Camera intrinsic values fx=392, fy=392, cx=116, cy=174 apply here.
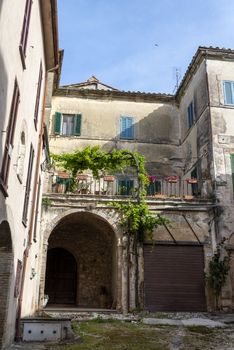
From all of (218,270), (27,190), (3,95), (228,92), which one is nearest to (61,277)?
(218,270)

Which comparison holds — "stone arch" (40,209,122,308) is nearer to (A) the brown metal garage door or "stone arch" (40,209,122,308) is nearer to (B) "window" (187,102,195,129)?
(A) the brown metal garage door

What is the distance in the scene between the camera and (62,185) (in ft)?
59.3

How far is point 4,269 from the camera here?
808cm

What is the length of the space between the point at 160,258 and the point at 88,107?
32.5 ft

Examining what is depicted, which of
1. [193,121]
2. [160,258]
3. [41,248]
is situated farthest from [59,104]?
[160,258]

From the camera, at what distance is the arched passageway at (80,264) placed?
1864cm

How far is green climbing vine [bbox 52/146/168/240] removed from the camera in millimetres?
16172

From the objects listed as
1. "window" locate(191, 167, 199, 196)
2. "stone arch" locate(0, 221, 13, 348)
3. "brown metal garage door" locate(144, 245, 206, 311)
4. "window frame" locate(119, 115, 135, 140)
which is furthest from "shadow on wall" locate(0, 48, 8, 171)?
"window frame" locate(119, 115, 135, 140)

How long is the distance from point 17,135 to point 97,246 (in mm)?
12443

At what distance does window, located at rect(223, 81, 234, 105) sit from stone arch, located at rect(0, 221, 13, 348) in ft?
44.7

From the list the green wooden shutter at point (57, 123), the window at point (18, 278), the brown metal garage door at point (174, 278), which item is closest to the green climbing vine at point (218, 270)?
the brown metal garage door at point (174, 278)

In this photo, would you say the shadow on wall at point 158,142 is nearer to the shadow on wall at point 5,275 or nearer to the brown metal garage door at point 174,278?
the brown metal garage door at point 174,278

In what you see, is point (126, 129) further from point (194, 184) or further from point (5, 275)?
point (5, 275)

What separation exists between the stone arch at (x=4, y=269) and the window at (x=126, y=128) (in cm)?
1410
